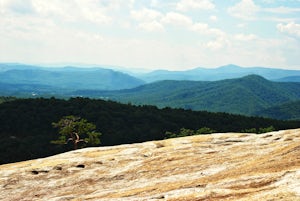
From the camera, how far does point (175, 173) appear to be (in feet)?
150

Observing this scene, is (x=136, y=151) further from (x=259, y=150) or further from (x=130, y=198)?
(x=130, y=198)

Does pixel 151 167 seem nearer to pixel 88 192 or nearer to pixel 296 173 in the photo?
pixel 88 192

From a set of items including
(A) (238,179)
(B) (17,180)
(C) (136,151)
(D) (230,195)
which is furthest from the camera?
(C) (136,151)

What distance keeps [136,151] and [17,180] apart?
65.6ft

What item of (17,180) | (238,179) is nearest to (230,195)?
(238,179)

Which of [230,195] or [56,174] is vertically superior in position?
[230,195]

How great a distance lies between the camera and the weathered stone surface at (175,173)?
1238 inches

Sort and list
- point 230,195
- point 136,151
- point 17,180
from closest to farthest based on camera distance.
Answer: point 230,195 < point 17,180 < point 136,151

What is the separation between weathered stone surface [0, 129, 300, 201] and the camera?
103ft

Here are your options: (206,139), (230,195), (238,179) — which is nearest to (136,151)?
(206,139)

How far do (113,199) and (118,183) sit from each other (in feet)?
36.0

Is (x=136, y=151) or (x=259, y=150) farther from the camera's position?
(x=136, y=151)

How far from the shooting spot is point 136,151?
64125 millimetres

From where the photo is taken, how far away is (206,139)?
220 feet
